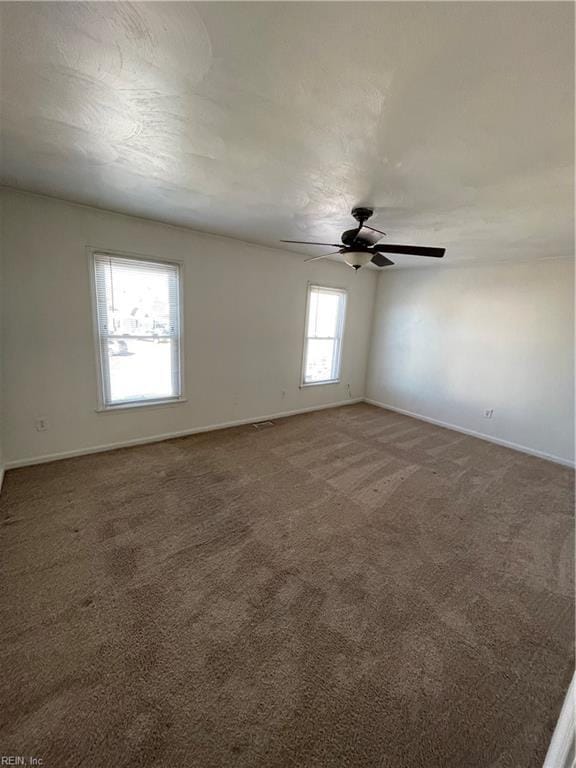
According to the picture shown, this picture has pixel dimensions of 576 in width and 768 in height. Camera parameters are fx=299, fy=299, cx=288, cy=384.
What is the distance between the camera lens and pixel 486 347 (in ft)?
14.3

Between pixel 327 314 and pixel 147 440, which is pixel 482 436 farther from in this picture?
pixel 147 440

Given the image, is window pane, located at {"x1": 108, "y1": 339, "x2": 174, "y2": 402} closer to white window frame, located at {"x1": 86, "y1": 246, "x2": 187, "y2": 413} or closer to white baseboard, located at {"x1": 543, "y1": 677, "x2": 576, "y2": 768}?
white window frame, located at {"x1": 86, "y1": 246, "x2": 187, "y2": 413}

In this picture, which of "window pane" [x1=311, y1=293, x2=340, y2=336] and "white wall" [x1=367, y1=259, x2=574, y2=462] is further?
"window pane" [x1=311, y1=293, x2=340, y2=336]

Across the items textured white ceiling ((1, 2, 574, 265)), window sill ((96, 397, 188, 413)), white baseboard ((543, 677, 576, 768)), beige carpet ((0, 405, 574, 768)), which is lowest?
beige carpet ((0, 405, 574, 768))

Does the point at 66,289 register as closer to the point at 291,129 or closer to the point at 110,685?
the point at 291,129

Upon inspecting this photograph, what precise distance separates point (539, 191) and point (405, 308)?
3.27 m

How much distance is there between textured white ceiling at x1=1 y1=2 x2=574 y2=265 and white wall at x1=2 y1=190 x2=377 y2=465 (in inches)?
20.9

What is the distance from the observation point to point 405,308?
5.27 meters

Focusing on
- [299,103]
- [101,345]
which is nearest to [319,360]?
[101,345]

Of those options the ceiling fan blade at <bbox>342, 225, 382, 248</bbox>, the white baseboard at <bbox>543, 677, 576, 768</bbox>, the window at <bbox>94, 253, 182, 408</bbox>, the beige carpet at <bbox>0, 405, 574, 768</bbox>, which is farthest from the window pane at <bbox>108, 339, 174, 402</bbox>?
the white baseboard at <bbox>543, 677, 576, 768</bbox>

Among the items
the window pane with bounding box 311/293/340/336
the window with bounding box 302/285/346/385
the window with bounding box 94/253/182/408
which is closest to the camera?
the window with bounding box 94/253/182/408

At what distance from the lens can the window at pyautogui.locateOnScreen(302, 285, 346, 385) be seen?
4.95m

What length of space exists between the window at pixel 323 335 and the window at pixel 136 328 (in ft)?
7.07

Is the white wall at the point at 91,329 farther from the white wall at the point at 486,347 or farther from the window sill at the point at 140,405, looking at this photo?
the white wall at the point at 486,347
